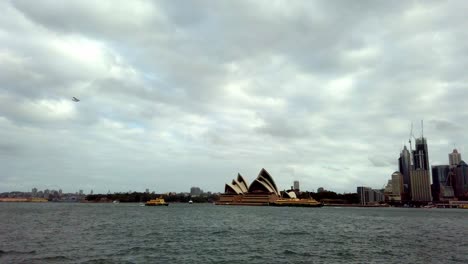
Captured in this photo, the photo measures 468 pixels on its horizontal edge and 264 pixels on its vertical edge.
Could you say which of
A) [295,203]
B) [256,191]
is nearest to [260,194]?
[256,191]

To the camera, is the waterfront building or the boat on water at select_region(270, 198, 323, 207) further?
the waterfront building

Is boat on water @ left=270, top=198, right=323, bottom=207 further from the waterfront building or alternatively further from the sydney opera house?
the waterfront building

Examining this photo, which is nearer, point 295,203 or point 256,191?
point 295,203

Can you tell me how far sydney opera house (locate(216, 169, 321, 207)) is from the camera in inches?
6462

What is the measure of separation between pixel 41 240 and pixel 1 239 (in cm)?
382

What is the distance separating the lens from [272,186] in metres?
174

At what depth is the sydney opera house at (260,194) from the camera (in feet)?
538

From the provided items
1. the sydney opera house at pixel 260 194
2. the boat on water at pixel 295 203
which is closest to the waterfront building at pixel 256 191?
the sydney opera house at pixel 260 194

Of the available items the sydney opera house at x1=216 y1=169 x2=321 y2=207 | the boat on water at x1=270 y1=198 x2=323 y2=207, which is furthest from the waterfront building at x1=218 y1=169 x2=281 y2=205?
the boat on water at x1=270 y1=198 x2=323 y2=207

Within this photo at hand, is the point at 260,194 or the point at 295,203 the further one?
the point at 260,194

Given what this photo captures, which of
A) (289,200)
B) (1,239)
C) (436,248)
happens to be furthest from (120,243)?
(289,200)

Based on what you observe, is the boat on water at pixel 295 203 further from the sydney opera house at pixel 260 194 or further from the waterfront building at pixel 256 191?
the waterfront building at pixel 256 191

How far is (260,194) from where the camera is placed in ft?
566

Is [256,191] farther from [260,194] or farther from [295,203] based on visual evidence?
[295,203]
